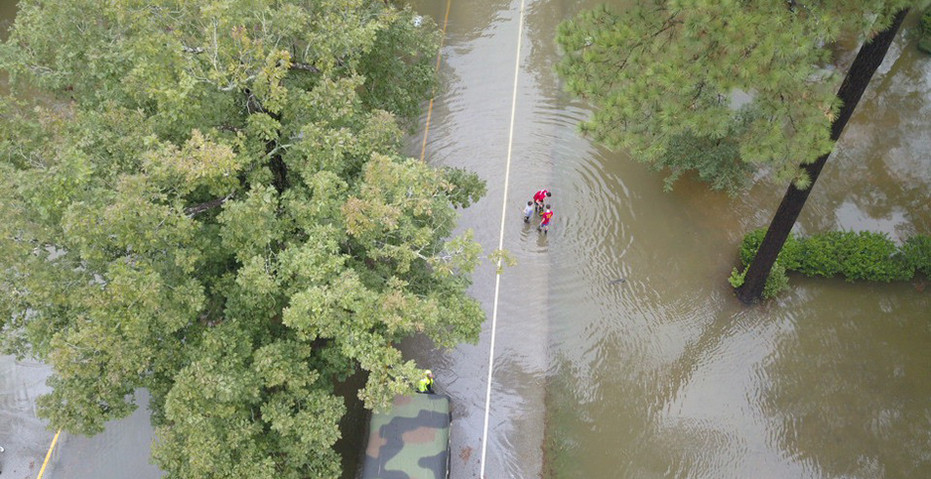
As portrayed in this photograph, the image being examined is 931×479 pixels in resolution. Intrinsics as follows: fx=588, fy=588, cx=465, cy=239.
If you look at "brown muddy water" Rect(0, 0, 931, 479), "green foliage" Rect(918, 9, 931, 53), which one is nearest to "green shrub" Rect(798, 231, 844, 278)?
"brown muddy water" Rect(0, 0, 931, 479)

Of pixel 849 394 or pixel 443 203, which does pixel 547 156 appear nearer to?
pixel 443 203

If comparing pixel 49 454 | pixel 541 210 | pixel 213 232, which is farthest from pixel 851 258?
pixel 49 454

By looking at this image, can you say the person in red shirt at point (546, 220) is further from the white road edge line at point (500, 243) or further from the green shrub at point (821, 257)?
the green shrub at point (821, 257)

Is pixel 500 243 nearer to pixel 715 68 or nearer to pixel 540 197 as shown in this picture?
pixel 540 197

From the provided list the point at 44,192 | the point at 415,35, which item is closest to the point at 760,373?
the point at 415,35

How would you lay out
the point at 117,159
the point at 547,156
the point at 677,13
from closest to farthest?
1. the point at 677,13
2. the point at 117,159
3. the point at 547,156

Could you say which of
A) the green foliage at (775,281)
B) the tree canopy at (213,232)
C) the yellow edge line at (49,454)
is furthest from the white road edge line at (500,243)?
the yellow edge line at (49,454)

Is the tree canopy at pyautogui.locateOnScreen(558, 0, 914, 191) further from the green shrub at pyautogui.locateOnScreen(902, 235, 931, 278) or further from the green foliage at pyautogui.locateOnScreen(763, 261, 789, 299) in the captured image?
the green shrub at pyautogui.locateOnScreen(902, 235, 931, 278)
